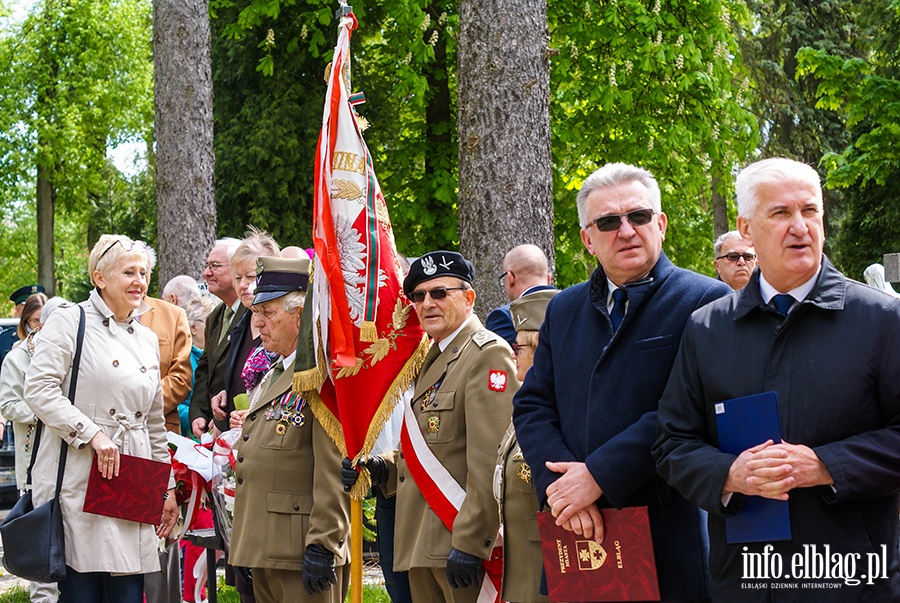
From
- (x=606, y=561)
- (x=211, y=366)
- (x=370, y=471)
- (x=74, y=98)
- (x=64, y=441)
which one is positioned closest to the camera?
(x=606, y=561)

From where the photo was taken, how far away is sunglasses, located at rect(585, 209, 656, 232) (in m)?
3.86

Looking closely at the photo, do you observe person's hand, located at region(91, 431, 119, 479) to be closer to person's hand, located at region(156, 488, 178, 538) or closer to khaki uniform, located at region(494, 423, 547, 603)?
person's hand, located at region(156, 488, 178, 538)

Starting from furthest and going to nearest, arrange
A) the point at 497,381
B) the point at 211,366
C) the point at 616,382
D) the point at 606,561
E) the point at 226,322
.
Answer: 1. the point at 226,322
2. the point at 211,366
3. the point at 497,381
4. the point at 616,382
5. the point at 606,561

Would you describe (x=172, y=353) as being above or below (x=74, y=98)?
below

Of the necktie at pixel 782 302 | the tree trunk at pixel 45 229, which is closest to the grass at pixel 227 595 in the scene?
the necktie at pixel 782 302

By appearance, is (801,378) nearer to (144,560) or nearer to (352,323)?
(352,323)

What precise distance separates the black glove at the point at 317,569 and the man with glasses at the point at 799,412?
197cm

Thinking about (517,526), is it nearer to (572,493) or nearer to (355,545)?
(572,493)

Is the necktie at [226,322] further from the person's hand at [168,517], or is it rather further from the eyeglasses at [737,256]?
the eyeglasses at [737,256]

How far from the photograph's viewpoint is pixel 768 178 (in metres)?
3.39

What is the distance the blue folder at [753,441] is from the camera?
3.15 meters

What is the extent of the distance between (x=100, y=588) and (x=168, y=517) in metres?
0.52

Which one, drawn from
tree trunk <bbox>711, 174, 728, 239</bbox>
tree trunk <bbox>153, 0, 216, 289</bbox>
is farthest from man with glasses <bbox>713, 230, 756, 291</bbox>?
tree trunk <bbox>711, 174, 728, 239</bbox>

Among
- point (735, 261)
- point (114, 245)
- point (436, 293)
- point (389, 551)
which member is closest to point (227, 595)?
point (389, 551)
